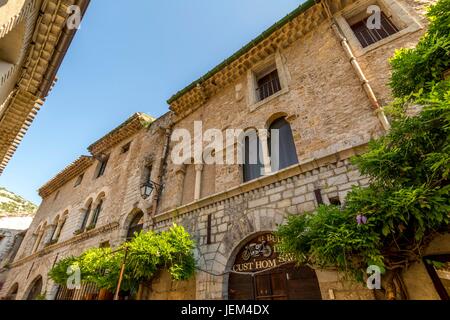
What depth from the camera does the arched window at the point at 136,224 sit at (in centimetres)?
912

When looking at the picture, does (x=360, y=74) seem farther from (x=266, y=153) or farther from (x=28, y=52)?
(x=28, y=52)

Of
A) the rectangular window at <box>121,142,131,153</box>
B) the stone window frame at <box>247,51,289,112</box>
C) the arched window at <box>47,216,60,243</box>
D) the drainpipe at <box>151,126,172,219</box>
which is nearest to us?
the stone window frame at <box>247,51,289,112</box>

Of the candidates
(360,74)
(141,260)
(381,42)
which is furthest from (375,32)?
(141,260)

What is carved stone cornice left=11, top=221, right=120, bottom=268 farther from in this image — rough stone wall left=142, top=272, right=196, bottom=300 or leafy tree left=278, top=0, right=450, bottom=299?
leafy tree left=278, top=0, right=450, bottom=299

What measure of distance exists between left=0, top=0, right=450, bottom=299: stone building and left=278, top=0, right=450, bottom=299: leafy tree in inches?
34.7

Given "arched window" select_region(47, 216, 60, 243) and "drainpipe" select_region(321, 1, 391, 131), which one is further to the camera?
"arched window" select_region(47, 216, 60, 243)

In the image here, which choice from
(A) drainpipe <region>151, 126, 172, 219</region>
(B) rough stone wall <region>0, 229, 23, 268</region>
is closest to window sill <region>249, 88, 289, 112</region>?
(A) drainpipe <region>151, 126, 172, 219</region>

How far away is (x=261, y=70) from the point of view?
8.91 metres

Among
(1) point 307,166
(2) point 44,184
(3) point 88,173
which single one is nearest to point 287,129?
(1) point 307,166

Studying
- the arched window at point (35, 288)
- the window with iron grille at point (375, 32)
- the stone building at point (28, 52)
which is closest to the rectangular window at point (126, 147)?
the stone building at point (28, 52)

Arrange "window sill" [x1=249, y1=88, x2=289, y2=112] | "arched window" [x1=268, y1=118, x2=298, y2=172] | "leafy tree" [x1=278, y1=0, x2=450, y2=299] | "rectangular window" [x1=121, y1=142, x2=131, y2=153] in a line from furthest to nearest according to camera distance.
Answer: "rectangular window" [x1=121, y1=142, x2=131, y2=153], "window sill" [x1=249, y1=88, x2=289, y2=112], "arched window" [x1=268, y1=118, x2=298, y2=172], "leafy tree" [x1=278, y1=0, x2=450, y2=299]

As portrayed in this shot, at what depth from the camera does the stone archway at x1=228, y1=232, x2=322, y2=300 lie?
4.50m

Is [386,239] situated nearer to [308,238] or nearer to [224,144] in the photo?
[308,238]

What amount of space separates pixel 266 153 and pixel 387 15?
5.41 meters
